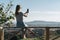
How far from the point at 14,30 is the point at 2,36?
1.45 ft

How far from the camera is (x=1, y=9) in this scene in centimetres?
1333

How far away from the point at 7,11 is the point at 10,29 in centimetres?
500

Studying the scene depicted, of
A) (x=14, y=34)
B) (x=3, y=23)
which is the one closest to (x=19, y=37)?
(x=14, y=34)

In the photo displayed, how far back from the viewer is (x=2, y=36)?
27.8 ft

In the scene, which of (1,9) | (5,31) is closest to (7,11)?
(1,9)

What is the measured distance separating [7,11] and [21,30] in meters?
5.18

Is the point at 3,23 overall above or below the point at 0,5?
below

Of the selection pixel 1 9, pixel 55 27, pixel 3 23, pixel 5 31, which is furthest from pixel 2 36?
pixel 1 9

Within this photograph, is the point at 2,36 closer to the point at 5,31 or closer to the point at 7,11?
the point at 5,31

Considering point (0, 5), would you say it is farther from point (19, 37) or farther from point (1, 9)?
point (19, 37)

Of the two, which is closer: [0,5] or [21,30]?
[21,30]

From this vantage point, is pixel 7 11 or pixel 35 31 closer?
pixel 35 31

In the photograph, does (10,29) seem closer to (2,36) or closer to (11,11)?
(2,36)

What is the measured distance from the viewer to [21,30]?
838cm
